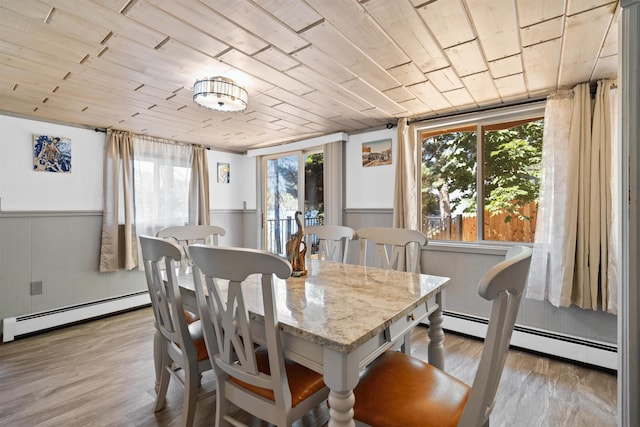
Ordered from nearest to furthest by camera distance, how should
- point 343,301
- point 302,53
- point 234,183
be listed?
point 343,301, point 302,53, point 234,183

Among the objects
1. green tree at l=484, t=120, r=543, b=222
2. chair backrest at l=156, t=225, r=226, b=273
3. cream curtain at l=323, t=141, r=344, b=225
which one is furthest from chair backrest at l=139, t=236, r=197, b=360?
green tree at l=484, t=120, r=543, b=222

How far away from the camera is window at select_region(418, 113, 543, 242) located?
2.76m

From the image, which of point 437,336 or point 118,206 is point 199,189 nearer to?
point 118,206

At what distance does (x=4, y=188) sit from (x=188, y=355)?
9.26ft

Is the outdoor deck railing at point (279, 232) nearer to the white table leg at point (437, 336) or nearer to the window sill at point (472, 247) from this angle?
the window sill at point (472, 247)

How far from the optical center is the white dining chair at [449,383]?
0.86 meters

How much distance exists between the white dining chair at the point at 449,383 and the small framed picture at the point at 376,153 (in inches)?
94.2

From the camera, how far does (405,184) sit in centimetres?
313

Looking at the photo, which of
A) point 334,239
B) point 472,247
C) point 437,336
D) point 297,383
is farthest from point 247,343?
point 472,247

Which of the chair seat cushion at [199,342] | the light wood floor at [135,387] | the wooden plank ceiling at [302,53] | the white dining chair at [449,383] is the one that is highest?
the wooden plank ceiling at [302,53]

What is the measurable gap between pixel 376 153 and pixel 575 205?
1.83 metres

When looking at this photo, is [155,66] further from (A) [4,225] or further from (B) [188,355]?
(A) [4,225]

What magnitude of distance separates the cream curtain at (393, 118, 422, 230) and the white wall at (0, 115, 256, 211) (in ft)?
10.7

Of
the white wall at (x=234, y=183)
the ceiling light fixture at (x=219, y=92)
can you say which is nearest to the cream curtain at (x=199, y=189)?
the white wall at (x=234, y=183)
